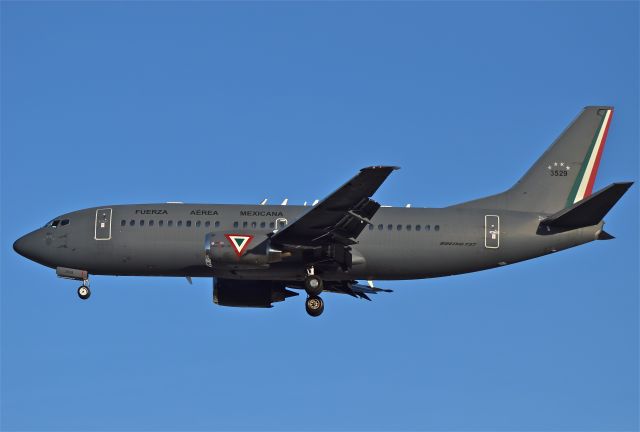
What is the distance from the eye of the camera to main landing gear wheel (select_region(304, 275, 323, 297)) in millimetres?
55344

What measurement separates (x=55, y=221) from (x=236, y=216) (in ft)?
32.1

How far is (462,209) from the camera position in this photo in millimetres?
56875

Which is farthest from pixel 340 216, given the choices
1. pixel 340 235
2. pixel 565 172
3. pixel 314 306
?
pixel 565 172

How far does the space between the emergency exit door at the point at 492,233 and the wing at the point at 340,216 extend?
631 centimetres

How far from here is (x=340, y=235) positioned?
53.9 m

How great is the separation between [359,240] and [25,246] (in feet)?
56.2

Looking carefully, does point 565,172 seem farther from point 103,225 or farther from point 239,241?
point 103,225

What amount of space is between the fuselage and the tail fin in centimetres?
141

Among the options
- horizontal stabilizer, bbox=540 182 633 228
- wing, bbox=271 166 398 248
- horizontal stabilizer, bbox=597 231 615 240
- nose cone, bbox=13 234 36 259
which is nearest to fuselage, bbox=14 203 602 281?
horizontal stabilizer, bbox=597 231 615 240

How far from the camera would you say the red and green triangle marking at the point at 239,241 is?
5353cm

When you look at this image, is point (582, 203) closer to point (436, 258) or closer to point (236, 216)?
point (436, 258)

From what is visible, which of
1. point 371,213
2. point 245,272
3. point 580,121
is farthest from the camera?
point 580,121

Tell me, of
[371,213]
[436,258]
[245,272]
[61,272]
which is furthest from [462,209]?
[61,272]

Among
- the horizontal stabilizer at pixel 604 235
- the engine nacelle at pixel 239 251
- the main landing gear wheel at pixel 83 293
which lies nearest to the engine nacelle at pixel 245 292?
the engine nacelle at pixel 239 251
